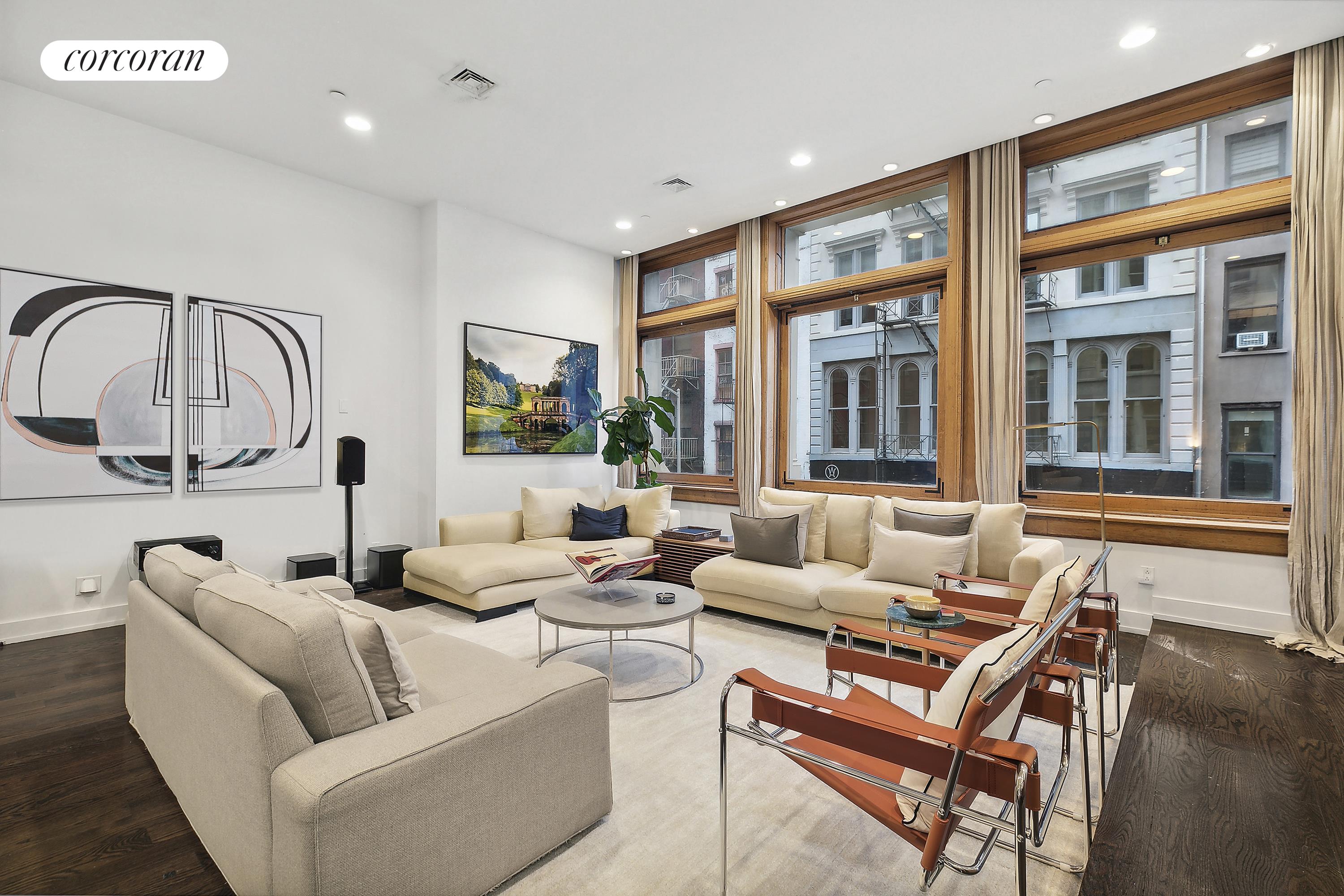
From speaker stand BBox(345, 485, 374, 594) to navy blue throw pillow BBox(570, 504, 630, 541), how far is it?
1.69 m

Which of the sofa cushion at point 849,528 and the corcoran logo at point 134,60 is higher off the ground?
the corcoran logo at point 134,60

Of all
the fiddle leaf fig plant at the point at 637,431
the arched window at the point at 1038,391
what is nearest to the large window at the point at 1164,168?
the arched window at the point at 1038,391

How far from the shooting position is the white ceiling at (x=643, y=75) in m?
2.93

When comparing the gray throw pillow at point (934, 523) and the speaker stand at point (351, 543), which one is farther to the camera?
the speaker stand at point (351, 543)

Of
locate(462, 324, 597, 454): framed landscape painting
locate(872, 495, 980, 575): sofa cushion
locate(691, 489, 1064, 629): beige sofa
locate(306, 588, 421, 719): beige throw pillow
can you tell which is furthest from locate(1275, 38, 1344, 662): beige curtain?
locate(462, 324, 597, 454): framed landscape painting

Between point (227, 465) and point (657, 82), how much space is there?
3.88 meters

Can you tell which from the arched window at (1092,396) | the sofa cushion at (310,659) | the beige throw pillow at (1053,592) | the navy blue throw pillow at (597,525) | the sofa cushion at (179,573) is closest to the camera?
the sofa cushion at (310,659)

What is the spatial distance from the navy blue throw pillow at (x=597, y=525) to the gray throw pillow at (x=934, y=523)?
2.32 metres

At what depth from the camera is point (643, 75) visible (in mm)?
3420

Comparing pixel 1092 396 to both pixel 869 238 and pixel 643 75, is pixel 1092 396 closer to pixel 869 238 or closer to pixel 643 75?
pixel 869 238

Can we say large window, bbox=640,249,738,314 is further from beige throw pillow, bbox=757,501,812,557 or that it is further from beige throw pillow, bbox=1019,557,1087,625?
beige throw pillow, bbox=1019,557,1087,625

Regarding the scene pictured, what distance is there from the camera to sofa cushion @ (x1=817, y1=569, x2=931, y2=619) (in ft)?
11.3

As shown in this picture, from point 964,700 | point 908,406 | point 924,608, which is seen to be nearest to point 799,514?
point 908,406

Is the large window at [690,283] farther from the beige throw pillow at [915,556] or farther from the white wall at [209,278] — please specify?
the beige throw pillow at [915,556]
